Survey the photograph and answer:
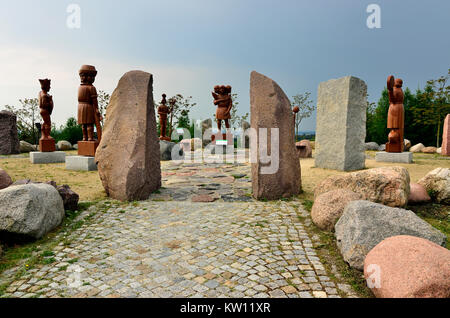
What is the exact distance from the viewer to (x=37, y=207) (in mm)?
3434

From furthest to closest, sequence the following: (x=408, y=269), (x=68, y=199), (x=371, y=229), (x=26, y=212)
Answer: (x=68, y=199) → (x=26, y=212) → (x=371, y=229) → (x=408, y=269)

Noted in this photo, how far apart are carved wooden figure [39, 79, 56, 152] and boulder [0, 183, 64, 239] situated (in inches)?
296

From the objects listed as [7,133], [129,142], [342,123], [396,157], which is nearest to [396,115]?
[396,157]

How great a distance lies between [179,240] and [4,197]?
2.08 meters

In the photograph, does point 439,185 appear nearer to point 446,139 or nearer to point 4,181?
point 4,181

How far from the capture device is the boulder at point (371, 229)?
2.77 metres

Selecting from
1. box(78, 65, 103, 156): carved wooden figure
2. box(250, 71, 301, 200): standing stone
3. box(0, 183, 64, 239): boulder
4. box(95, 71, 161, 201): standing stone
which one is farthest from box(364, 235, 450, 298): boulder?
box(78, 65, 103, 156): carved wooden figure

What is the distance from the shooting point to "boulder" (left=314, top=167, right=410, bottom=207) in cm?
405

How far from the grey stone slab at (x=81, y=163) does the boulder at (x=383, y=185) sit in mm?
6933

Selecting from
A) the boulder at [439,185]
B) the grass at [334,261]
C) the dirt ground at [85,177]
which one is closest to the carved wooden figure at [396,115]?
the dirt ground at [85,177]

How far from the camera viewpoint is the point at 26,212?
3303 mm

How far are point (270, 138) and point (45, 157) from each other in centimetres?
848
